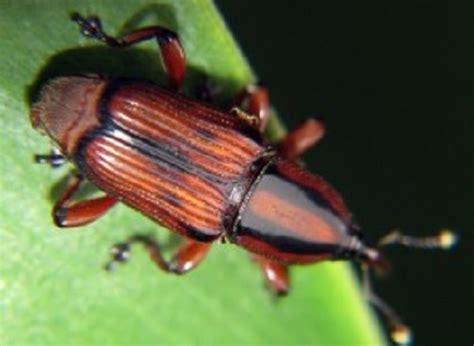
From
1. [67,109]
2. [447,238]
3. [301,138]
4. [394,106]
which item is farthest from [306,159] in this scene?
[67,109]

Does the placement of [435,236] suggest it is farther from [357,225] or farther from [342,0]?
[342,0]

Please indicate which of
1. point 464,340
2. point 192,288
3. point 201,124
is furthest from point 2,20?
point 464,340

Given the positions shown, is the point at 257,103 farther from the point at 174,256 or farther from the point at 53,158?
the point at 53,158

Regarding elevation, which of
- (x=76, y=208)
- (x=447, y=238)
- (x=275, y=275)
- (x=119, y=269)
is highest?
(x=76, y=208)

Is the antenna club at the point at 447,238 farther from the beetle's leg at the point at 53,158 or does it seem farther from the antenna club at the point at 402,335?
the beetle's leg at the point at 53,158

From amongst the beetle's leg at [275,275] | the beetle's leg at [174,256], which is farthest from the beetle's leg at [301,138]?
the beetle's leg at [174,256]

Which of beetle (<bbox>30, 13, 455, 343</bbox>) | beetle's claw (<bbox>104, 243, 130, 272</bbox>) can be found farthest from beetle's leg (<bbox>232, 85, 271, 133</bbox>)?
beetle's claw (<bbox>104, 243, 130, 272</bbox>)

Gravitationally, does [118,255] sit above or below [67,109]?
below
